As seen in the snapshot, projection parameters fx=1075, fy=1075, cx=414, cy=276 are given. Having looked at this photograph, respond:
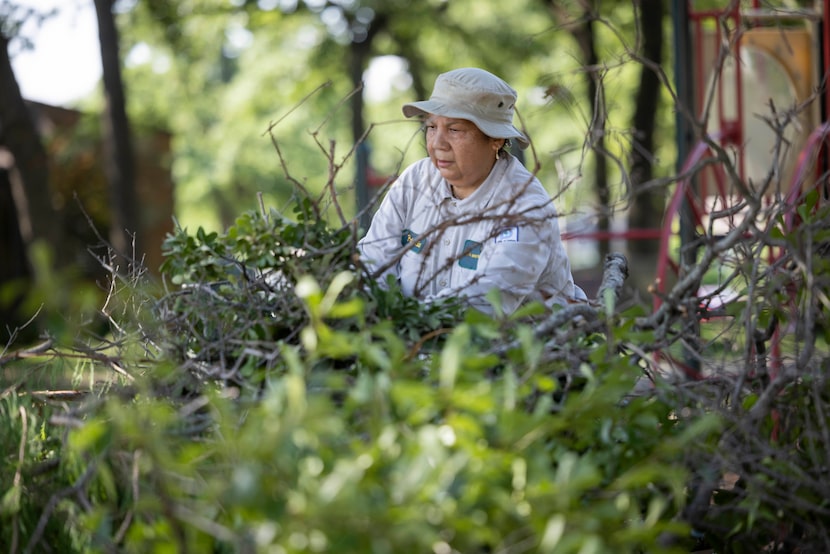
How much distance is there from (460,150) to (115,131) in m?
8.54

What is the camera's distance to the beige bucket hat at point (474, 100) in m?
3.63

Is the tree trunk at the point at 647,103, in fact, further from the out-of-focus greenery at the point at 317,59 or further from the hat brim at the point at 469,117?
the hat brim at the point at 469,117

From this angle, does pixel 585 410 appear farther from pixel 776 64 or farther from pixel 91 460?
pixel 776 64

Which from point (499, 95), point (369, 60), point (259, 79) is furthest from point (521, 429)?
point (259, 79)

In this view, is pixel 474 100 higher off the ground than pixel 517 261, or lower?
higher

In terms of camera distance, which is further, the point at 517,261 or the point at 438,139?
the point at 438,139

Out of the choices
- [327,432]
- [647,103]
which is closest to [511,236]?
[327,432]

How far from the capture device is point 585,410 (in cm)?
202

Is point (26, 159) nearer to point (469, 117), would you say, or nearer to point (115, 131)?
point (115, 131)

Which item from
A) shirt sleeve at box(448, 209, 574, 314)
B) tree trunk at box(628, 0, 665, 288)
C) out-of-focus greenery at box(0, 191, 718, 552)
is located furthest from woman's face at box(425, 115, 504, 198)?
tree trunk at box(628, 0, 665, 288)

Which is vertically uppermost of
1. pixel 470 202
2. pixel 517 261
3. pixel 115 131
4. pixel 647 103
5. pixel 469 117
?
pixel 469 117

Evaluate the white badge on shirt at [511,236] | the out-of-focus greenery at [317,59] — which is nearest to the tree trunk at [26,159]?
the out-of-focus greenery at [317,59]

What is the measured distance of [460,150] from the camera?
3.75 metres

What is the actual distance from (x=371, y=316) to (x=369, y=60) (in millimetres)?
15005
